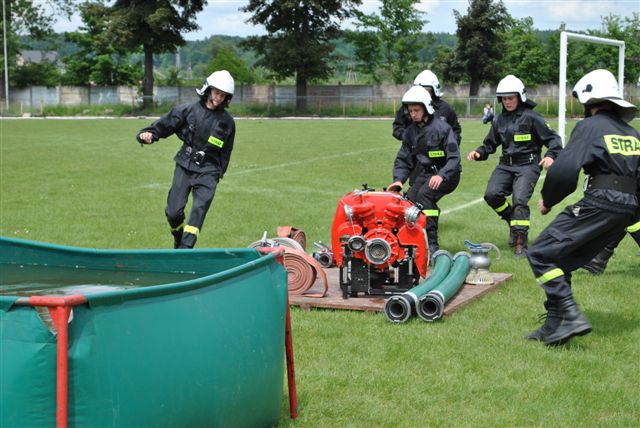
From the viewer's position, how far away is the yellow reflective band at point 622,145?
6902mm

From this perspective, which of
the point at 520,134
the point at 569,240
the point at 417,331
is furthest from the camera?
the point at 520,134

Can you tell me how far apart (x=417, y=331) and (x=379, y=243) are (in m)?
1.15

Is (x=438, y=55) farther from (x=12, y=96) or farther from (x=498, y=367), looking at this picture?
(x=498, y=367)

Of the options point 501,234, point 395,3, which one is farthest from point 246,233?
point 395,3

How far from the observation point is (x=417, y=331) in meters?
7.68

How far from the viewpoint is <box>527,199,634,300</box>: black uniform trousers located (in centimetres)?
704

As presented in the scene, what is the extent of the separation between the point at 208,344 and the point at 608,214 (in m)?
3.75

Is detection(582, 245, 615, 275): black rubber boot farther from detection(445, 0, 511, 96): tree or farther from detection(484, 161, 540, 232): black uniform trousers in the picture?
detection(445, 0, 511, 96): tree

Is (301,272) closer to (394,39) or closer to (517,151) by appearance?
(517,151)

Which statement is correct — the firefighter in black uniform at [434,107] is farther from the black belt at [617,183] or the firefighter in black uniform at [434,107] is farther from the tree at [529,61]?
the tree at [529,61]

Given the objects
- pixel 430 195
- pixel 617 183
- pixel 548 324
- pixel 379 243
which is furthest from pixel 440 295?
pixel 430 195

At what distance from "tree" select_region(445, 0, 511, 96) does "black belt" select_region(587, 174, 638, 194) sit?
75092 mm

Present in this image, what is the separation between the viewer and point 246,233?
1369 cm

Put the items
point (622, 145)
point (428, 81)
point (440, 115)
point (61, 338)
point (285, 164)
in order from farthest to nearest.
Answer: point (285, 164) → point (440, 115) → point (428, 81) → point (622, 145) → point (61, 338)
